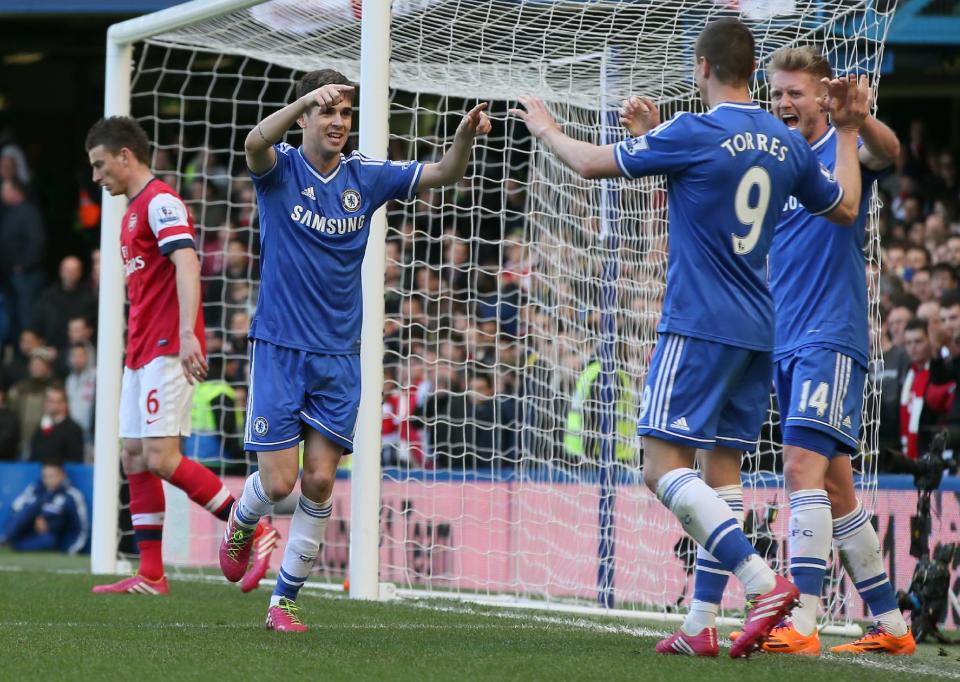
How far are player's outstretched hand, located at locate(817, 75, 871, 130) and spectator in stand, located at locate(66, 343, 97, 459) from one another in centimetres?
1024

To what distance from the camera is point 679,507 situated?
16.3 feet

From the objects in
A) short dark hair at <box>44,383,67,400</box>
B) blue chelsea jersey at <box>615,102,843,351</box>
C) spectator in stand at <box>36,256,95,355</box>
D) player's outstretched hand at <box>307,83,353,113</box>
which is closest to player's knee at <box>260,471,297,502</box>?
player's outstretched hand at <box>307,83,353,113</box>

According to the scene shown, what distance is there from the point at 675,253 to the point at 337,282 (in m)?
1.44

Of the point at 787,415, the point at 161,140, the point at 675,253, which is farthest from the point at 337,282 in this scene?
the point at 161,140

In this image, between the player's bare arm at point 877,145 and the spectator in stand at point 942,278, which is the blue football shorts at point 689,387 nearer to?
the player's bare arm at point 877,145

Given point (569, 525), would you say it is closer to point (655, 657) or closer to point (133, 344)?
point (133, 344)

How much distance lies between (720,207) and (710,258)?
A: 0.18m

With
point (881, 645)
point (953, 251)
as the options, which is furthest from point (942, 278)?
point (881, 645)

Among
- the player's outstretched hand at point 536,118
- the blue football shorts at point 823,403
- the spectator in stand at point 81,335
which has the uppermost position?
Answer: the player's outstretched hand at point 536,118

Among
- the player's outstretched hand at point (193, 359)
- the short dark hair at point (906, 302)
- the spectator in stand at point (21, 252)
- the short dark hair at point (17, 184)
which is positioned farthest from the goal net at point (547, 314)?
the short dark hair at point (17, 184)

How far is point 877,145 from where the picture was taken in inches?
223

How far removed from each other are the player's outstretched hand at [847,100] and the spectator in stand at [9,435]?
1102 cm

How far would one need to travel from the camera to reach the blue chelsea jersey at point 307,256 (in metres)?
5.79

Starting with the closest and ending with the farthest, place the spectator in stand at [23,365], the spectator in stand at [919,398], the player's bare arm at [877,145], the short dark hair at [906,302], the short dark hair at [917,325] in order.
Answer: the player's bare arm at [877,145], the spectator in stand at [919,398], the short dark hair at [917,325], the short dark hair at [906,302], the spectator in stand at [23,365]
